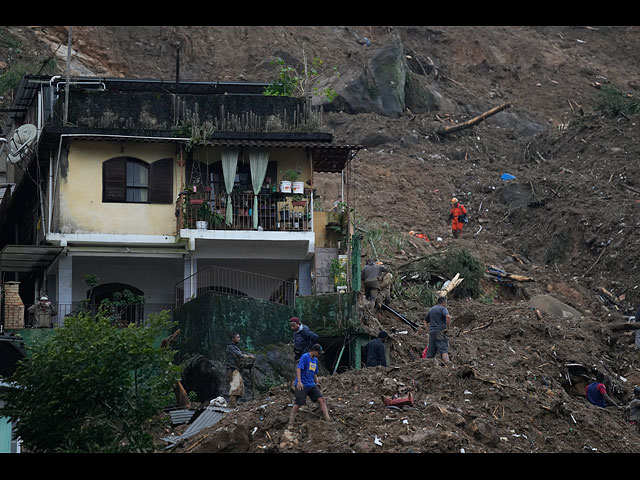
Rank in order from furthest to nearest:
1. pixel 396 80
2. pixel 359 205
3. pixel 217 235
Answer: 1. pixel 396 80
2. pixel 359 205
3. pixel 217 235

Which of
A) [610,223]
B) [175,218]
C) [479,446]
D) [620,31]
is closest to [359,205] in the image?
[610,223]

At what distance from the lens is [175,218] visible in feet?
95.9

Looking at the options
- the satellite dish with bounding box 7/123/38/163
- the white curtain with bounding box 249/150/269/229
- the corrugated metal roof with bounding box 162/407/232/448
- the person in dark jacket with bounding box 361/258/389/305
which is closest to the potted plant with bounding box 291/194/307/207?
the white curtain with bounding box 249/150/269/229

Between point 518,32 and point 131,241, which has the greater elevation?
point 518,32

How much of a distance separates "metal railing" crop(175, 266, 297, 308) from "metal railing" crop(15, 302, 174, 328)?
0.71 metres

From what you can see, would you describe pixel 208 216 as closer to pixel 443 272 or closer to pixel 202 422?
pixel 443 272

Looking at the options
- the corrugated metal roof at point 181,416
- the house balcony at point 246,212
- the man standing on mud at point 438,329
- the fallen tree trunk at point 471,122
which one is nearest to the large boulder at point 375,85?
the fallen tree trunk at point 471,122

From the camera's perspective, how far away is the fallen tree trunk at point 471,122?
50.1 metres

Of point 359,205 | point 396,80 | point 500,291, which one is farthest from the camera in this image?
point 396,80

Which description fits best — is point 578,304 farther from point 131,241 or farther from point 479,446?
point 479,446

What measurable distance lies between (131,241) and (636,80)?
39582mm

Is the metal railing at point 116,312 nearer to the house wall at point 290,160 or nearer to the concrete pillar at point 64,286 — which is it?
the concrete pillar at point 64,286

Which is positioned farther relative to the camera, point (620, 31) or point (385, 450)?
point (620, 31)

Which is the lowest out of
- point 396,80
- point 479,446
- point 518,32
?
point 479,446
